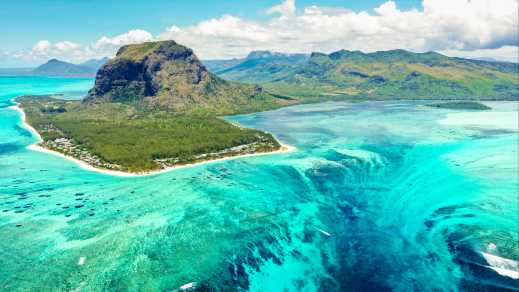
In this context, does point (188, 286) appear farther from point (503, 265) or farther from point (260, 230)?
point (503, 265)

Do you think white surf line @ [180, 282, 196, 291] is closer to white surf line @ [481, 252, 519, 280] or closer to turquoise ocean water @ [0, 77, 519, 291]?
turquoise ocean water @ [0, 77, 519, 291]

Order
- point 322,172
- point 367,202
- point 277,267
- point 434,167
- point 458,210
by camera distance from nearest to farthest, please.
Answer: point 277,267, point 458,210, point 367,202, point 322,172, point 434,167

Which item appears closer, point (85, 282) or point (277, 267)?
point (85, 282)

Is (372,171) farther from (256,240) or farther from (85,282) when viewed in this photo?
(85,282)

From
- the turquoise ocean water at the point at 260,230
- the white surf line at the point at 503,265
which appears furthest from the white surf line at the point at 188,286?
the white surf line at the point at 503,265

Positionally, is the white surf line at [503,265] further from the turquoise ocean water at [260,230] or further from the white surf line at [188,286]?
the white surf line at [188,286]

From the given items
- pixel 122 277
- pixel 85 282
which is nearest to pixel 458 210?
pixel 122 277

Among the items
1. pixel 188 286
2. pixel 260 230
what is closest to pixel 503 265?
pixel 260 230
